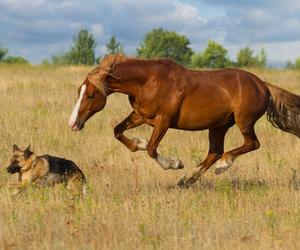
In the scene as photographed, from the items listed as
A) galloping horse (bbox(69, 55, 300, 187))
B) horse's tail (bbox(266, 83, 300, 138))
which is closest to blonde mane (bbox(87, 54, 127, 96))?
galloping horse (bbox(69, 55, 300, 187))

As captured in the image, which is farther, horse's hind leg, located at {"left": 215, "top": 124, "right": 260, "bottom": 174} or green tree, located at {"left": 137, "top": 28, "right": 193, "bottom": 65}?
green tree, located at {"left": 137, "top": 28, "right": 193, "bottom": 65}

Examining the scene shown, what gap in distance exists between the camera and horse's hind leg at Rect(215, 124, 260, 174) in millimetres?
8797

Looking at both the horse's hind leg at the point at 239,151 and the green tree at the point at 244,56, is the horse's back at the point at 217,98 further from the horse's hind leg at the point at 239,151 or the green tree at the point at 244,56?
the green tree at the point at 244,56

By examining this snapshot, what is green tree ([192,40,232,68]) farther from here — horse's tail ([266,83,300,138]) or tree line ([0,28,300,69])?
horse's tail ([266,83,300,138])

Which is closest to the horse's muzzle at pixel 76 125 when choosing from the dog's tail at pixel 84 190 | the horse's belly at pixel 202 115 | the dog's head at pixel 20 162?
the dog's tail at pixel 84 190

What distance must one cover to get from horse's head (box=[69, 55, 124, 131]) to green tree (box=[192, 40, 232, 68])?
75.4 m

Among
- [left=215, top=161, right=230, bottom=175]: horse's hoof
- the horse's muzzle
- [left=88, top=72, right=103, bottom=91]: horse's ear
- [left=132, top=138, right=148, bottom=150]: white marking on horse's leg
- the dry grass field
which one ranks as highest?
[left=88, top=72, right=103, bottom=91]: horse's ear

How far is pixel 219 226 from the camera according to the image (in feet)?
21.2

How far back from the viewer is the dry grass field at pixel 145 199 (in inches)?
234

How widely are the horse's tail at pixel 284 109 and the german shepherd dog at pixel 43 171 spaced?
2901 millimetres

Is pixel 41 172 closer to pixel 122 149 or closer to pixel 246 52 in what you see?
pixel 122 149

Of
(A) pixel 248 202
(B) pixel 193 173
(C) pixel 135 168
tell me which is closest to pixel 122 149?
(C) pixel 135 168

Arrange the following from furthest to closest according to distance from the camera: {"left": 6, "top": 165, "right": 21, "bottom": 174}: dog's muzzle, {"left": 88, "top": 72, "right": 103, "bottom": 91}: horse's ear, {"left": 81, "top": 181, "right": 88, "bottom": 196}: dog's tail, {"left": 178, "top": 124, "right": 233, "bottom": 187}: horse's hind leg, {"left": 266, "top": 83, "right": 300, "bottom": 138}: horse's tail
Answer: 1. {"left": 266, "top": 83, "right": 300, "bottom": 138}: horse's tail
2. {"left": 178, "top": 124, "right": 233, "bottom": 187}: horse's hind leg
3. {"left": 6, "top": 165, "right": 21, "bottom": 174}: dog's muzzle
4. {"left": 88, "top": 72, "right": 103, "bottom": 91}: horse's ear
5. {"left": 81, "top": 181, "right": 88, "bottom": 196}: dog's tail

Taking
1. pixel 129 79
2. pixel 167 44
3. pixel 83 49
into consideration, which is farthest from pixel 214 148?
pixel 167 44
